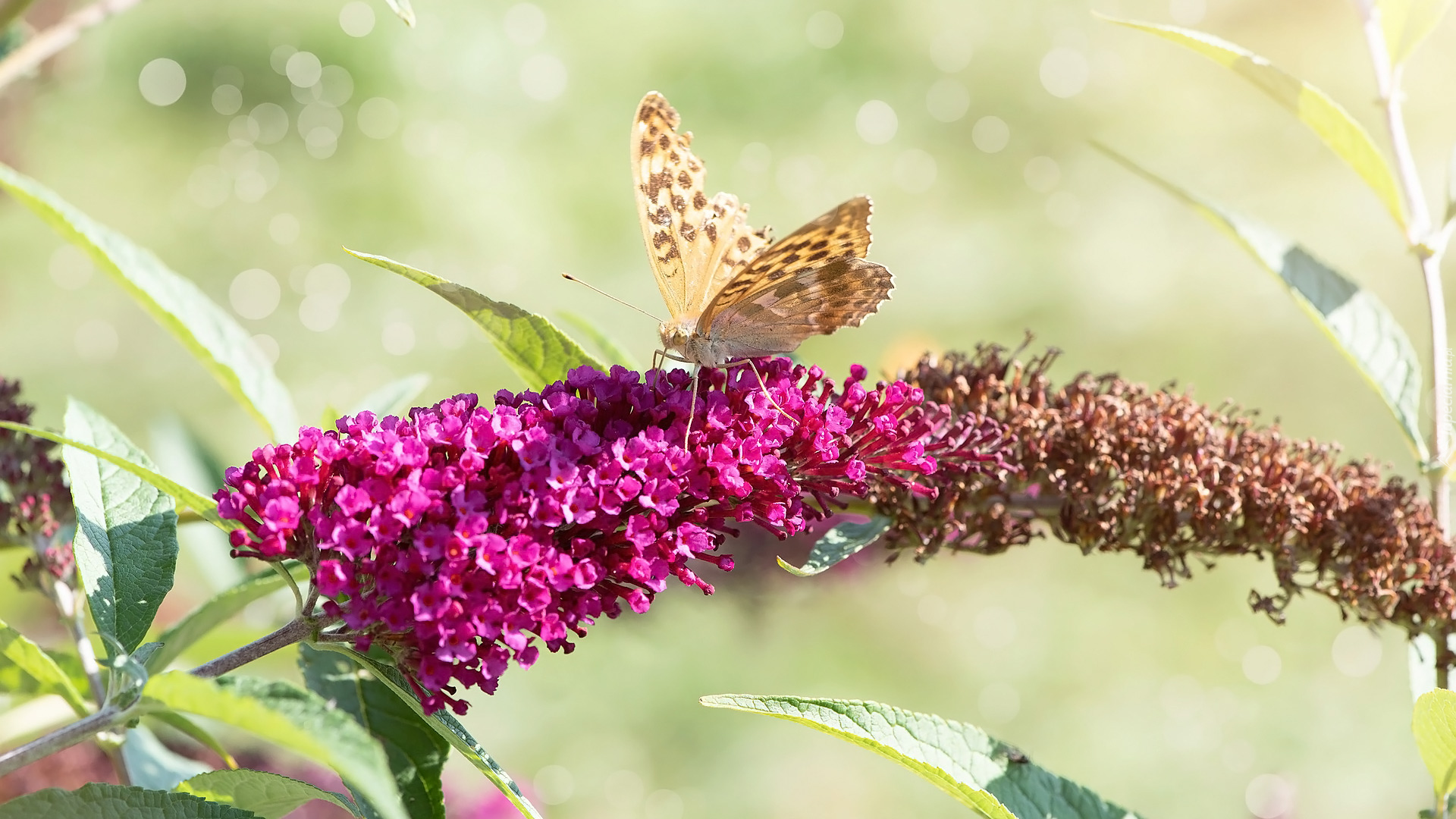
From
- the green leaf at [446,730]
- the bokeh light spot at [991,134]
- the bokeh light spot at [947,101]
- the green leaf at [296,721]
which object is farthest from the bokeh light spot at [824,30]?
the green leaf at [296,721]

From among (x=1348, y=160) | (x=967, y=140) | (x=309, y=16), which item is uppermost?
(x=309, y=16)

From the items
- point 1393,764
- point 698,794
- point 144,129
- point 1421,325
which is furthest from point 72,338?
point 1421,325

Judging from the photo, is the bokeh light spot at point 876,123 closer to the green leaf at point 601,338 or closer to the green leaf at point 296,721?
the green leaf at point 601,338

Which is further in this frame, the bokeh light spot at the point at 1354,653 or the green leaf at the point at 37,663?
the bokeh light spot at the point at 1354,653

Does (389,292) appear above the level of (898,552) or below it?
above

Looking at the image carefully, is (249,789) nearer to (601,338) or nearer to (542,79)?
(601,338)

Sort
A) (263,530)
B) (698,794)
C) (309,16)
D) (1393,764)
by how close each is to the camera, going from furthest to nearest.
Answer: (309,16) → (1393,764) → (698,794) → (263,530)

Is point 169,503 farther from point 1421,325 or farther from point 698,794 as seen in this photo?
point 1421,325
